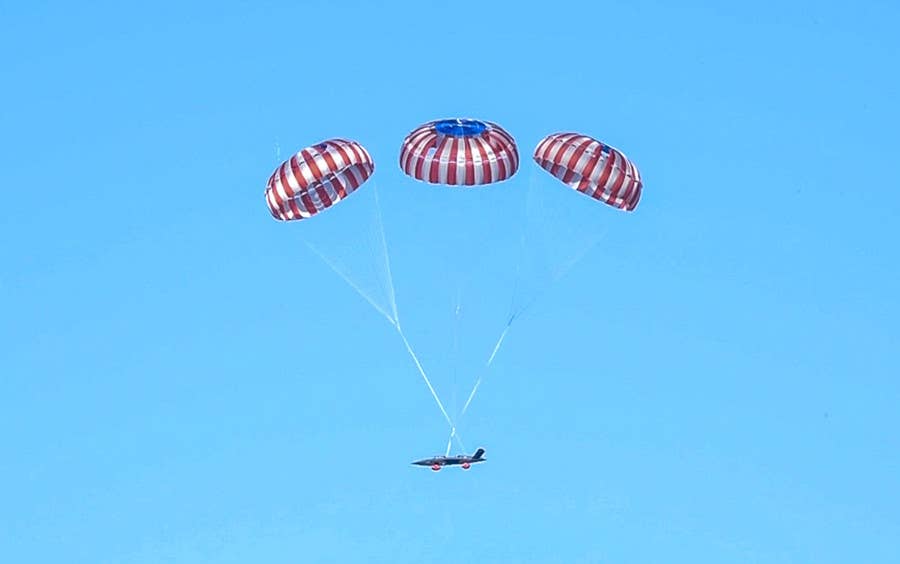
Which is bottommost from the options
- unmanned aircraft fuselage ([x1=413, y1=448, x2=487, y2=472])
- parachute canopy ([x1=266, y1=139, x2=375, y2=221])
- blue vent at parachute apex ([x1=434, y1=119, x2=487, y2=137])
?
unmanned aircraft fuselage ([x1=413, y1=448, x2=487, y2=472])

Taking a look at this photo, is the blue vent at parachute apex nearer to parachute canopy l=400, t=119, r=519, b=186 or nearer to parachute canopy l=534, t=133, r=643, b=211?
parachute canopy l=400, t=119, r=519, b=186

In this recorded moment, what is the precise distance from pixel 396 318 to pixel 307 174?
4.67 meters

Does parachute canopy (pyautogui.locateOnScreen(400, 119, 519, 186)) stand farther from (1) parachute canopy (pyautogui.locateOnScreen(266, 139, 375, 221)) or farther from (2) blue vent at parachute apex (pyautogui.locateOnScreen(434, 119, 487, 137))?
(1) parachute canopy (pyautogui.locateOnScreen(266, 139, 375, 221))

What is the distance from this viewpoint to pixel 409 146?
44.1 meters

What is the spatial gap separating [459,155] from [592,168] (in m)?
3.77

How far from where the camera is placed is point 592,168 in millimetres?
43438

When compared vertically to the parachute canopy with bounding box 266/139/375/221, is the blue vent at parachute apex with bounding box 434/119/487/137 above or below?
above

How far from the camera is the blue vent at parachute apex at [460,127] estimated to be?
43.7m

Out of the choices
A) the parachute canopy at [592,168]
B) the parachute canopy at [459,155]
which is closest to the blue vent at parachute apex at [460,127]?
the parachute canopy at [459,155]

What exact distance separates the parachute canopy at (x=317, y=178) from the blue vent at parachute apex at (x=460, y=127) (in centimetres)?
236

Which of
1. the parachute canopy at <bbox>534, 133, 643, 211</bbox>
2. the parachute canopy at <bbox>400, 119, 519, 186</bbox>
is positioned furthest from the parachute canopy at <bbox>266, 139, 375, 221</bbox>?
the parachute canopy at <bbox>534, 133, 643, 211</bbox>

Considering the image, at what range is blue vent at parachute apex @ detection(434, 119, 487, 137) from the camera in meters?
43.7

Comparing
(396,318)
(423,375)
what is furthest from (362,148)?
(423,375)

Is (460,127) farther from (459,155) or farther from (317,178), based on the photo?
(317,178)
